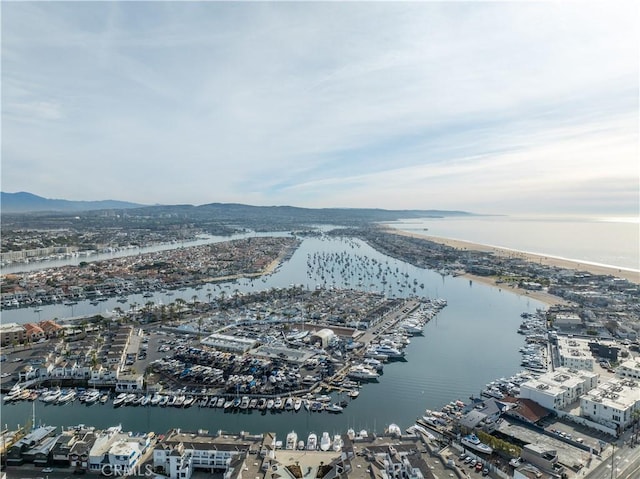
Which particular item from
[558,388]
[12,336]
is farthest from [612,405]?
[12,336]

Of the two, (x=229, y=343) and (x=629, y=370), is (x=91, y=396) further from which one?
(x=629, y=370)

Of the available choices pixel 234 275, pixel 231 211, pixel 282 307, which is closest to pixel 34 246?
pixel 234 275

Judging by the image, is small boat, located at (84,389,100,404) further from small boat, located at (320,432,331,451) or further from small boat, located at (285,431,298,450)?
small boat, located at (320,432,331,451)

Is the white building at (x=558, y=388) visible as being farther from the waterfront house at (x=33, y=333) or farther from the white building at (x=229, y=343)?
the waterfront house at (x=33, y=333)

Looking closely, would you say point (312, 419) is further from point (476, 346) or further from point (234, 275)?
point (234, 275)

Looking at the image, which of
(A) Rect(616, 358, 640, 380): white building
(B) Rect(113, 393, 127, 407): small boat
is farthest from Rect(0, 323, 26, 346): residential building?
(A) Rect(616, 358, 640, 380): white building
